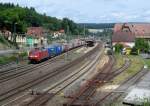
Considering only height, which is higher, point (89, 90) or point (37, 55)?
point (37, 55)

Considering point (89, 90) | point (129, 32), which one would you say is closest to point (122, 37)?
point (129, 32)

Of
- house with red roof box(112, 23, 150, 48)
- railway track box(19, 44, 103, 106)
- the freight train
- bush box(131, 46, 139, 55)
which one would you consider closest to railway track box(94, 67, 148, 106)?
railway track box(19, 44, 103, 106)

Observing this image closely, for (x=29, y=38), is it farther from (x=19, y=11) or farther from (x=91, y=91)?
(x=91, y=91)

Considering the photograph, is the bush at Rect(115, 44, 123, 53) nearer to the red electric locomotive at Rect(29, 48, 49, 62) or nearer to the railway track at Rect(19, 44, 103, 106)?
the red electric locomotive at Rect(29, 48, 49, 62)

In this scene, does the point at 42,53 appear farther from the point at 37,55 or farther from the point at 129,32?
the point at 129,32

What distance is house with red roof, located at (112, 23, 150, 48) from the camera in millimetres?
106188

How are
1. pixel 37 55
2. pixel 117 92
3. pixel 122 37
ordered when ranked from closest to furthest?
pixel 117 92
pixel 37 55
pixel 122 37

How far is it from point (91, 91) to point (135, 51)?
58.6 m

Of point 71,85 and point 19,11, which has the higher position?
Answer: point 19,11

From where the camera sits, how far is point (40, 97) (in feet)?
94.2

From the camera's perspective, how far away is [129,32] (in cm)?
11675

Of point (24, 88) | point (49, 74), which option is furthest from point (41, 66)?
point (24, 88)

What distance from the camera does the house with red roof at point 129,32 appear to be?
106188mm

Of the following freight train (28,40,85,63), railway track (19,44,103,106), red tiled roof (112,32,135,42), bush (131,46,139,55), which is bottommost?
bush (131,46,139,55)
